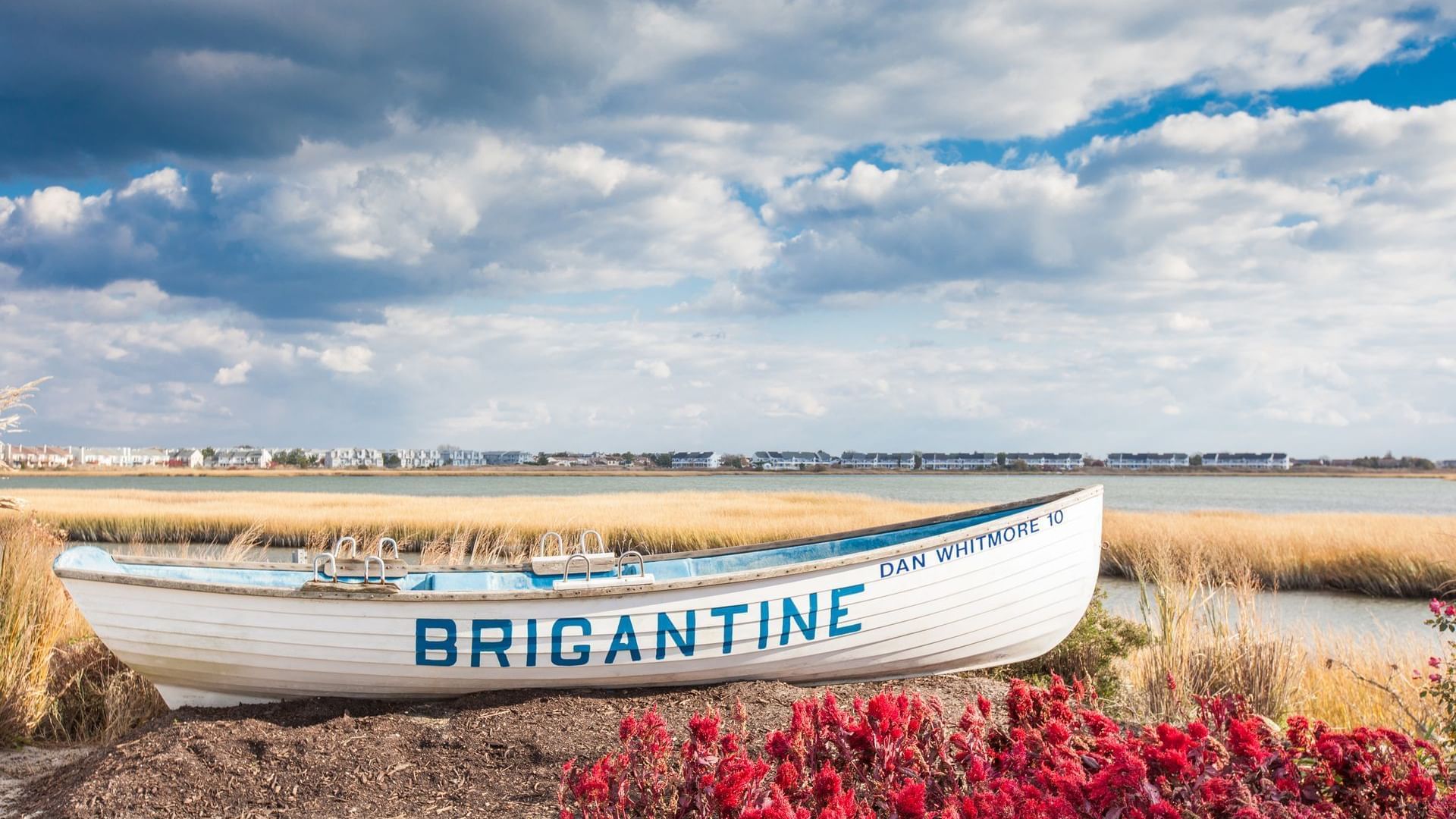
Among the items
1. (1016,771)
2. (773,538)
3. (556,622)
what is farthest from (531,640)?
(773,538)

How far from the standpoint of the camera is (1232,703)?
3.87 meters

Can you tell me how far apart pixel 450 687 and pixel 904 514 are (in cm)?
2383

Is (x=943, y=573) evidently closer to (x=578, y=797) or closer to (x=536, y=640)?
(x=536, y=640)

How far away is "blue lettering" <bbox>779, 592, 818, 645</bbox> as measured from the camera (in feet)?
21.0

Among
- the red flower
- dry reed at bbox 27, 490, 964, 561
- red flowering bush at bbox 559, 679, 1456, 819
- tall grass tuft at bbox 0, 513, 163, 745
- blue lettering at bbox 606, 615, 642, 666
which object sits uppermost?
the red flower

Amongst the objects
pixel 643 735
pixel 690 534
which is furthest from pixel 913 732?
pixel 690 534

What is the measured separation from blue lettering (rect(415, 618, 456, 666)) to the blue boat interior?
1.14 ft

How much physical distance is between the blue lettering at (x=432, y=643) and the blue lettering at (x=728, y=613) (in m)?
1.71

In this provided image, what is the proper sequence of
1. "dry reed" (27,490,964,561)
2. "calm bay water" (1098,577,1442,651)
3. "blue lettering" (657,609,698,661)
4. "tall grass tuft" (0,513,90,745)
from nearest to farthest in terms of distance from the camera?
"blue lettering" (657,609,698,661)
"tall grass tuft" (0,513,90,745)
"calm bay water" (1098,577,1442,651)
"dry reed" (27,490,964,561)

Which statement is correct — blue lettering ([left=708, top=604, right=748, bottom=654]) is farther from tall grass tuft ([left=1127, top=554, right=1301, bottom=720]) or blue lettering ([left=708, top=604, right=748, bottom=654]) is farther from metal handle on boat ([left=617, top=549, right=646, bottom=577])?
tall grass tuft ([left=1127, top=554, right=1301, bottom=720])

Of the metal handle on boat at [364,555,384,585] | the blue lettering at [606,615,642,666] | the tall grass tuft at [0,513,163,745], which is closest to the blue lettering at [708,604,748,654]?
the blue lettering at [606,615,642,666]

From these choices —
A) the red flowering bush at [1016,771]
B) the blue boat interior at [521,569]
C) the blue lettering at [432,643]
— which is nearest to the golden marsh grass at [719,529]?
the blue boat interior at [521,569]

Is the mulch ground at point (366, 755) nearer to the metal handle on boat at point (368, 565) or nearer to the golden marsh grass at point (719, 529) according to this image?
the metal handle on boat at point (368, 565)

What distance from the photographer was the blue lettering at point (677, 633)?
6.18 m
